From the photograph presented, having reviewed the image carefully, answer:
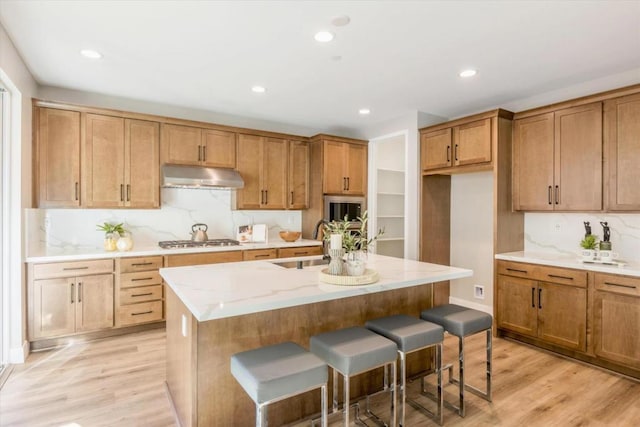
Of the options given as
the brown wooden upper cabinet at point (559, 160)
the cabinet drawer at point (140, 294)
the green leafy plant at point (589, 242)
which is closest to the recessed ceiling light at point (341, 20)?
the brown wooden upper cabinet at point (559, 160)

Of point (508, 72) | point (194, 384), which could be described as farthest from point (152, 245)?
point (508, 72)

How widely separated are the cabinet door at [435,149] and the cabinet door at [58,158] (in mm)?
4054

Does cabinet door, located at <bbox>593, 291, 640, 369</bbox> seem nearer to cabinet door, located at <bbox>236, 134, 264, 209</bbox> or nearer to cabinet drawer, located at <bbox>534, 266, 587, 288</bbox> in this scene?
cabinet drawer, located at <bbox>534, 266, 587, 288</bbox>

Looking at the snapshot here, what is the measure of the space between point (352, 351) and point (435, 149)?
3252 mm

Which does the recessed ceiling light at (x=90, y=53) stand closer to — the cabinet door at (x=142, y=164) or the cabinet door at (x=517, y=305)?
the cabinet door at (x=142, y=164)

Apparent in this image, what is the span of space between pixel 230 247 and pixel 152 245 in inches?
38.2

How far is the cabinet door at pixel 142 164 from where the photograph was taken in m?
3.94

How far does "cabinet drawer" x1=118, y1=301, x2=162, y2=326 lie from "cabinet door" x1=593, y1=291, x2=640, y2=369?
14.2 ft

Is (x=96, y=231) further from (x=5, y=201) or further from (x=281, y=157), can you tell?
(x=281, y=157)

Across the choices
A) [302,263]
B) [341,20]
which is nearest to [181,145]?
[302,263]

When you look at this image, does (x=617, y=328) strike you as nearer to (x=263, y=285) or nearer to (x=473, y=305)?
(x=473, y=305)

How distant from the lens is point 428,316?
2.45 m

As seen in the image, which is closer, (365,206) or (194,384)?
(194,384)

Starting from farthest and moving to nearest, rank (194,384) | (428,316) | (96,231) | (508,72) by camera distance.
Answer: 1. (96,231)
2. (508,72)
3. (428,316)
4. (194,384)
